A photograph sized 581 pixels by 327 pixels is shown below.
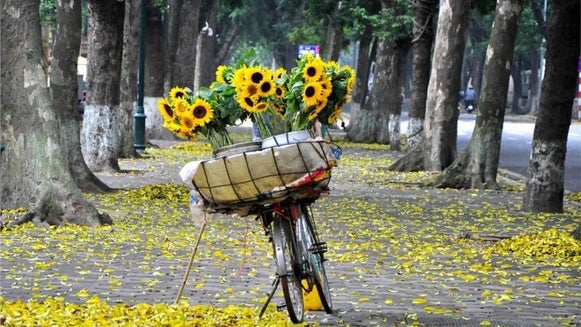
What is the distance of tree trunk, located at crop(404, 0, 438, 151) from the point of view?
31688 millimetres

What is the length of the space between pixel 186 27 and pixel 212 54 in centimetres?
1294

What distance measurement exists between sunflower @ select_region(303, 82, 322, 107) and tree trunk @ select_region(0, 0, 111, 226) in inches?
262

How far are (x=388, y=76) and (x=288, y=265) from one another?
95.9 feet

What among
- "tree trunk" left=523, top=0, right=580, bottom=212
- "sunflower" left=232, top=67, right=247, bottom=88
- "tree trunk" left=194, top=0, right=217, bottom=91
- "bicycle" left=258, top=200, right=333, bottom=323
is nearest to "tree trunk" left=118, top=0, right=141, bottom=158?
"tree trunk" left=523, top=0, right=580, bottom=212

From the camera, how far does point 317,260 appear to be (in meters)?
9.93

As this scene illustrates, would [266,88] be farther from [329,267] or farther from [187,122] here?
[329,267]

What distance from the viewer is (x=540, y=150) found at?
62.3ft

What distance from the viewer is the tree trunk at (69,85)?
20.8m

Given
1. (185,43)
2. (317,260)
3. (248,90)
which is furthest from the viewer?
(185,43)

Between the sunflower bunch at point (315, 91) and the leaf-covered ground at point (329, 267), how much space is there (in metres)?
0.85

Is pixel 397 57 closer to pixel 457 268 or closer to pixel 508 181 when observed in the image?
pixel 508 181

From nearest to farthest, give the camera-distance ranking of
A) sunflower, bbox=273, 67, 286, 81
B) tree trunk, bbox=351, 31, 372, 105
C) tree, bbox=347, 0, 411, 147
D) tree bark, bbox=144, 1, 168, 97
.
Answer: sunflower, bbox=273, 67, 286, 81 < tree, bbox=347, 0, 411, 147 < tree bark, bbox=144, 1, 168, 97 < tree trunk, bbox=351, 31, 372, 105

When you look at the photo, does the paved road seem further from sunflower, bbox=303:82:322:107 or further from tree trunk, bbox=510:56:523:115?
tree trunk, bbox=510:56:523:115

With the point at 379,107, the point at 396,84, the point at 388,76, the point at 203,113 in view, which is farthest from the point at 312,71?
the point at 379,107
